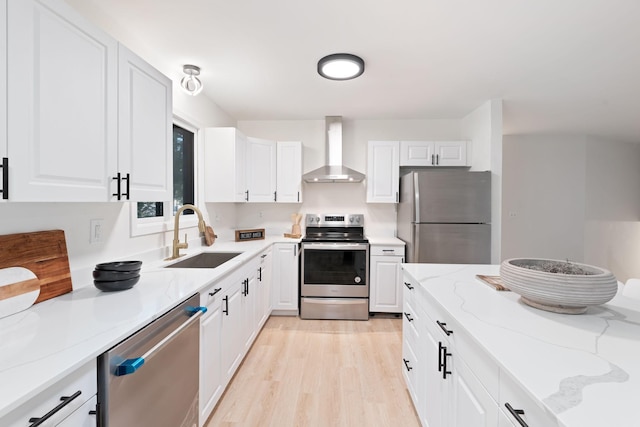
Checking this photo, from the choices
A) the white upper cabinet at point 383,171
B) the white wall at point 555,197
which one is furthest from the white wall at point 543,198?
the white upper cabinet at point 383,171

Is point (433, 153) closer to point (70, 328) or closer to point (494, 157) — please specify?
point (494, 157)

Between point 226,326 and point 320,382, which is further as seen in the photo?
point 320,382

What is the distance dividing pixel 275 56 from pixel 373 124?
198cm

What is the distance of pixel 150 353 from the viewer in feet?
3.48

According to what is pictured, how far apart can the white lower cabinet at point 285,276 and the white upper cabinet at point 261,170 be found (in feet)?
2.26

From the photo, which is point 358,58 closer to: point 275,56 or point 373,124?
point 275,56

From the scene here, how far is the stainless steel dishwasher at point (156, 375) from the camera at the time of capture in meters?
0.89

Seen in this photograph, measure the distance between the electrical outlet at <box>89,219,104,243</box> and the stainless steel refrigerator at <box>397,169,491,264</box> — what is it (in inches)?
106

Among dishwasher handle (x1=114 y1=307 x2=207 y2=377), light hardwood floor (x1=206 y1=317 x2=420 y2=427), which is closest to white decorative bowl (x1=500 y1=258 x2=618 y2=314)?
light hardwood floor (x1=206 y1=317 x2=420 y2=427)

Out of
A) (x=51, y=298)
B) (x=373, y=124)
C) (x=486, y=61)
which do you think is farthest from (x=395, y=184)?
(x=51, y=298)

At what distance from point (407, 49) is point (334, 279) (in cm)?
236

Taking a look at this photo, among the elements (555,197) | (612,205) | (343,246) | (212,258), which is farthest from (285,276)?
(612,205)

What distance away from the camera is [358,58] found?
216 centimetres

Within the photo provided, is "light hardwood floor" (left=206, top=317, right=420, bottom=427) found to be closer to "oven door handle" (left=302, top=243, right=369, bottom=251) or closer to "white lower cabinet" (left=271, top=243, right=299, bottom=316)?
"white lower cabinet" (left=271, top=243, right=299, bottom=316)
